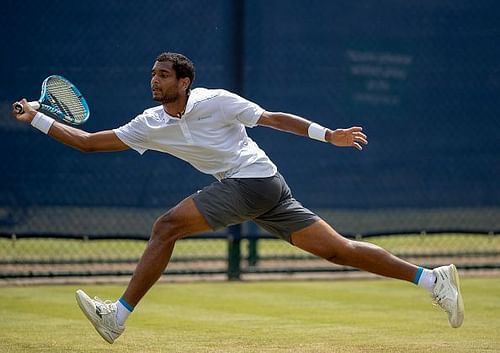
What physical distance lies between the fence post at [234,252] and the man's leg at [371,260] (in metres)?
3.80

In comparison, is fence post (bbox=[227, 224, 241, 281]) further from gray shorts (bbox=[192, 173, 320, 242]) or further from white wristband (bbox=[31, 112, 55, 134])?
white wristband (bbox=[31, 112, 55, 134])

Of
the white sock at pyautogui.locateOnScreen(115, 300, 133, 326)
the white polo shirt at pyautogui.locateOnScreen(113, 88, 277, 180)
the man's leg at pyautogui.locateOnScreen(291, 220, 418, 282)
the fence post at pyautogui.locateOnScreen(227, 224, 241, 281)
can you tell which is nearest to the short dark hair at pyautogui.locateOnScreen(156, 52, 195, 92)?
the white polo shirt at pyautogui.locateOnScreen(113, 88, 277, 180)

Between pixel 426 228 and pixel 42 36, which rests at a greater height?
pixel 42 36

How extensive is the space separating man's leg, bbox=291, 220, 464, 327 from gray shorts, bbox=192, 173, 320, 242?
73mm

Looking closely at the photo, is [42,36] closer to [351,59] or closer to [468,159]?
[351,59]

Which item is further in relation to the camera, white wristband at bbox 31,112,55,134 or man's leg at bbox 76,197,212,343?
white wristband at bbox 31,112,55,134

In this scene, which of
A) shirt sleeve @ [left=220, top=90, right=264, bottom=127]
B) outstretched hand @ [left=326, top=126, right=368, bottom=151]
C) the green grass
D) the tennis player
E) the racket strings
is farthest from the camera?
the racket strings

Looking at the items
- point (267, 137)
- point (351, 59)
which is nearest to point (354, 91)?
point (351, 59)

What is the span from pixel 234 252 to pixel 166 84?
4093mm

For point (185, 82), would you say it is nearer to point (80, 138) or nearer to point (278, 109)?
point (80, 138)

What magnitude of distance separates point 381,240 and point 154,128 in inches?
224

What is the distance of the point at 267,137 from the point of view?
393 inches

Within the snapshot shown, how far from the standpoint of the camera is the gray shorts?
6027 mm

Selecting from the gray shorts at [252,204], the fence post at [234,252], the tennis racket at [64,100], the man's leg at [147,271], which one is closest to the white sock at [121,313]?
the man's leg at [147,271]
